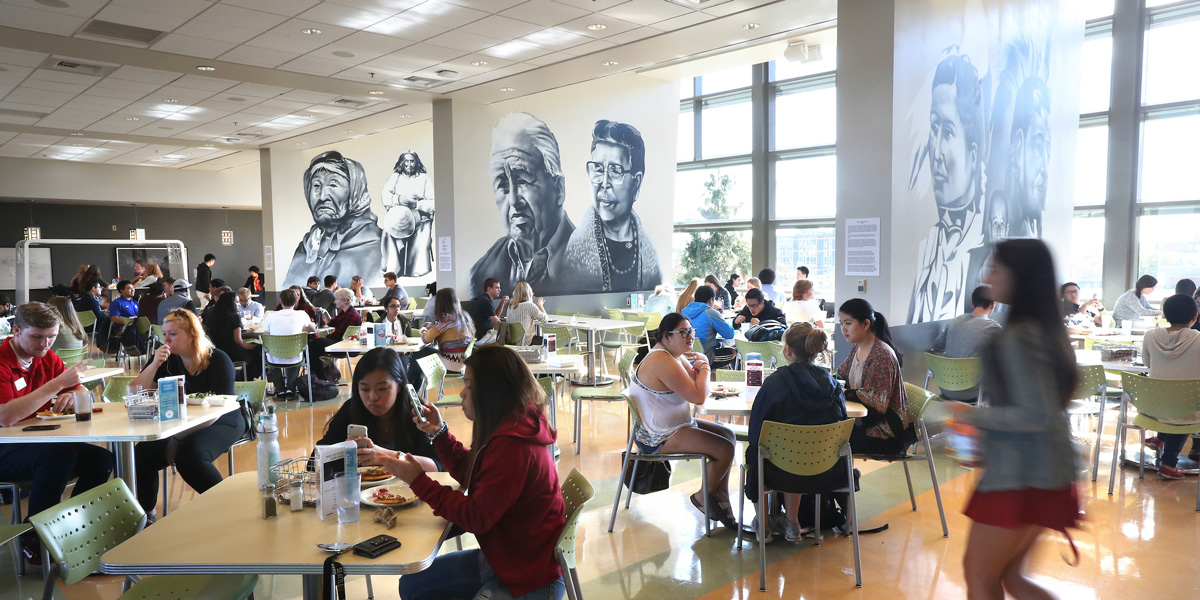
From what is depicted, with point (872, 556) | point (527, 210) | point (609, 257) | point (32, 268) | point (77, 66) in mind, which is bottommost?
point (872, 556)

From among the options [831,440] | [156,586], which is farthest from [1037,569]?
[156,586]

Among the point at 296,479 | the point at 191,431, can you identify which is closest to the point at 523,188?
the point at 191,431

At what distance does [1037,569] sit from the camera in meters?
3.55

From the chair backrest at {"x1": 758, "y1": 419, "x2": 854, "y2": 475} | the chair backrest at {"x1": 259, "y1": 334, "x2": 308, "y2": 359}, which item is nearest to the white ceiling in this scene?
the chair backrest at {"x1": 259, "y1": 334, "x2": 308, "y2": 359}

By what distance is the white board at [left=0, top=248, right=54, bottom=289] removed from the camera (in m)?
14.1

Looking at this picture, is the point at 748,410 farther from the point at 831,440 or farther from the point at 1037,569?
the point at 1037,569

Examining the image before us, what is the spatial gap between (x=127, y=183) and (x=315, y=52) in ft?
34.4

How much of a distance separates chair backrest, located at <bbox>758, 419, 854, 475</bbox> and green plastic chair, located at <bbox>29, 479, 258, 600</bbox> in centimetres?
219

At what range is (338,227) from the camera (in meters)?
13.5

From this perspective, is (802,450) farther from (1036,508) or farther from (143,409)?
(143,409)

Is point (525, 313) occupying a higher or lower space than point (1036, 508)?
higher

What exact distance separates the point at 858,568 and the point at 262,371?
639 cm

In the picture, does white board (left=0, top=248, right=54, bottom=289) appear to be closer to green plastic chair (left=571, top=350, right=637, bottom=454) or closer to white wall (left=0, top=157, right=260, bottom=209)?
white wall (left=0, top=157, right=260, bottom=209)

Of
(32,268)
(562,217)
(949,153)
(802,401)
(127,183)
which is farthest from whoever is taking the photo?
(127,183)
